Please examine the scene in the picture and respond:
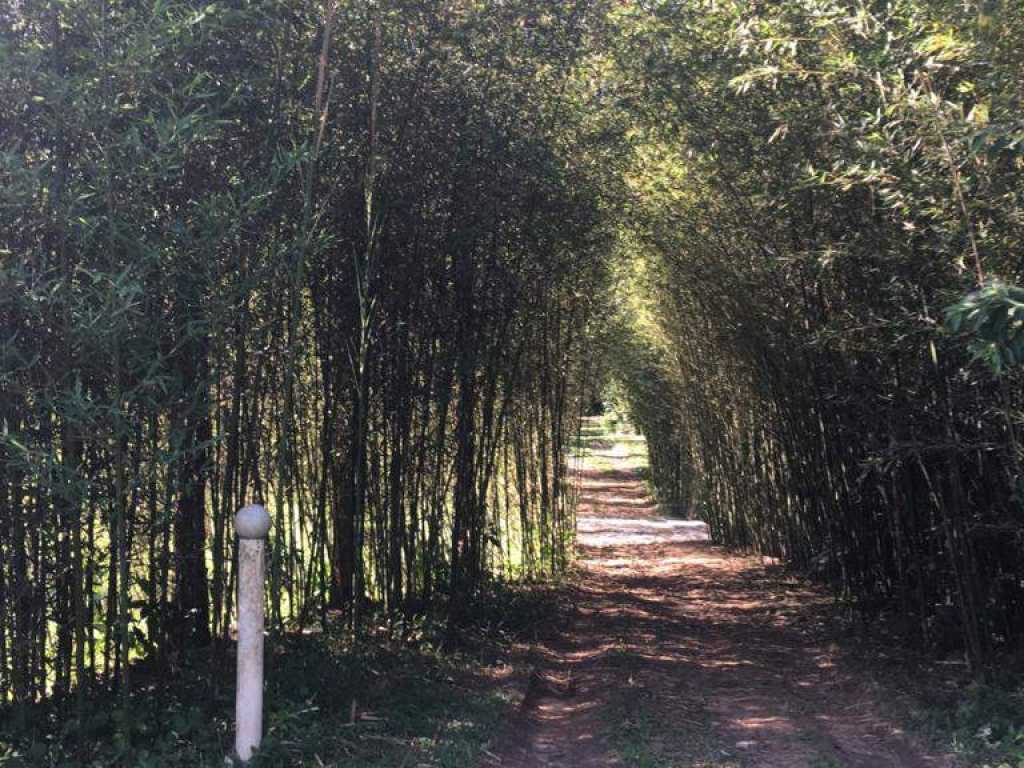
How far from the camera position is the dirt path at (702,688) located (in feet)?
14.8

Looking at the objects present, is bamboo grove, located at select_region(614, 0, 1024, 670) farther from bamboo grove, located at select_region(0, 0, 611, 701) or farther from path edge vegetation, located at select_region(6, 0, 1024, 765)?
bamboo grove, located at select_region(0, 0, 611, 701)

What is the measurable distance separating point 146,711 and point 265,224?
2.09m

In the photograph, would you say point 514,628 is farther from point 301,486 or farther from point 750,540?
point 750,540

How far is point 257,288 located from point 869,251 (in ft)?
9.54

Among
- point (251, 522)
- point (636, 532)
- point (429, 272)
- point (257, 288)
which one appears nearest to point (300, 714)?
point (251, 522)

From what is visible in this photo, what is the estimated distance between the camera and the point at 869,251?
500 cm

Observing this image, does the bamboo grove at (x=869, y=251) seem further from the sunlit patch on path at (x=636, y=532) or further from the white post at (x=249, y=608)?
the sunlit patch on path at (x=636, y=532)

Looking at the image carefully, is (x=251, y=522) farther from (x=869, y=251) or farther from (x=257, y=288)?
(x=869, y=251)

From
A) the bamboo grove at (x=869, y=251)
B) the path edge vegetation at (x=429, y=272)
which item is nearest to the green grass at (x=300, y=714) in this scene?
the path edge vegetation at (x=429, y=272)

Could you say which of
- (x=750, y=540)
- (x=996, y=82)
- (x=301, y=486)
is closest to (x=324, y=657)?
(x=301, y=486)

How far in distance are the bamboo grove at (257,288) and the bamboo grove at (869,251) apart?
A: 90cm

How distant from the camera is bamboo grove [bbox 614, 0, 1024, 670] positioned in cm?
415

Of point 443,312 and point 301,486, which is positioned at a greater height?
point 443,312

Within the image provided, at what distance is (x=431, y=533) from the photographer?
22.4 feet
